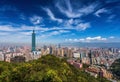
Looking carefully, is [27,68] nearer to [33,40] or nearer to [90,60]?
[90,60]

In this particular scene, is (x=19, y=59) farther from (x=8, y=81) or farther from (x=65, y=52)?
(x=8, y=81)

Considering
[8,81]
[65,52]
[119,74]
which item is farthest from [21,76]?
[65,52]

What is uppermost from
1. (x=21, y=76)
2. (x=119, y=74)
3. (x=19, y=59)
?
(x=21, y=76)

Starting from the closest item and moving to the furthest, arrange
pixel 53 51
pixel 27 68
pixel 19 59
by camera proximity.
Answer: pixel 27 68 < pixel 19 59 < pixel 53 51

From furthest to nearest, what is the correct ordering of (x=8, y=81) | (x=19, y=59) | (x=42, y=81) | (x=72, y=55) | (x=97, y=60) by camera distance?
1. (x=72, y=55)
2. (x=97, y=60)
3. (x=19, y=59)
4. (x=8, y=81)
5. (x=42, y=81)

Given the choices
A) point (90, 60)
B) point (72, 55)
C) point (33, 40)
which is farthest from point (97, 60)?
point (33, 40)

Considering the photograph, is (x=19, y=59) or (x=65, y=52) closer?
(x=19, y=59)

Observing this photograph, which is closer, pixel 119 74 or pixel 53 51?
pixel 119 74

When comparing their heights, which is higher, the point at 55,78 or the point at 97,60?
the point at 55,78

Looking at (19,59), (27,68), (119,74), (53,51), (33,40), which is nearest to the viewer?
(27,68)
